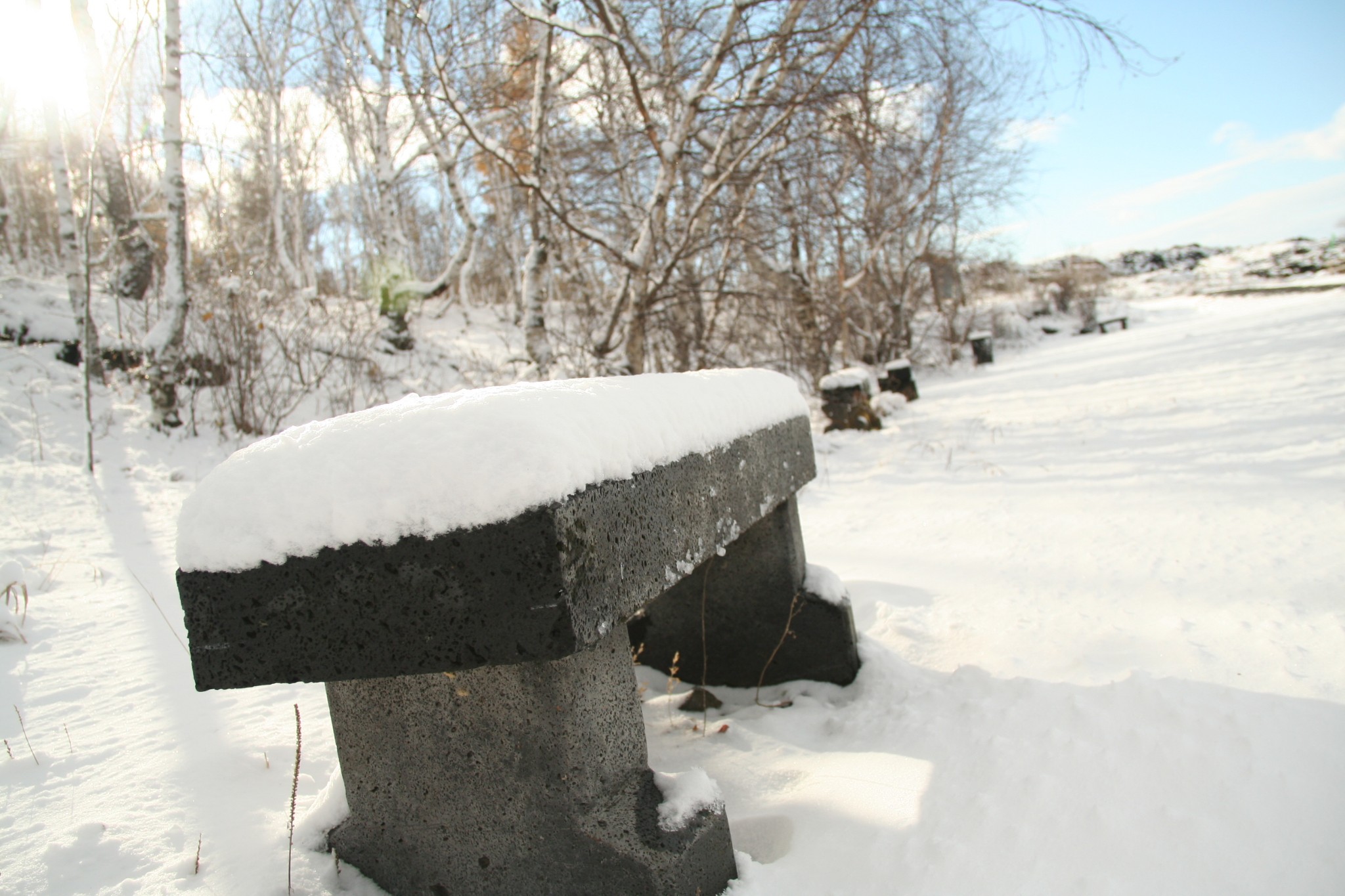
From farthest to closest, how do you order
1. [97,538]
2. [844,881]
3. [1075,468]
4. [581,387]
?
[1075,468] → [97,538] → [844,881] → [581,387]

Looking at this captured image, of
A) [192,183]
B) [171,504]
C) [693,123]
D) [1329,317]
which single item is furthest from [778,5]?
[192,183]

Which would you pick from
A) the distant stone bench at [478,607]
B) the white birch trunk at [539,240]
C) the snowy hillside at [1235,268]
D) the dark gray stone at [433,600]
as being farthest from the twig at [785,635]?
the snowy hillside at [1235,268]

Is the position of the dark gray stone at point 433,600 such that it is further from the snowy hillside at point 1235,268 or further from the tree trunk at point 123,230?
the snowy hillside at point 1235,268

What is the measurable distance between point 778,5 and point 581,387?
5134 millimetres

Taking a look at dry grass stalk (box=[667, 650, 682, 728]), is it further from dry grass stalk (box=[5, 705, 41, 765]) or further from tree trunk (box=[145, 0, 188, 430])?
tree trunk (box=[145, 0, 188, 430])

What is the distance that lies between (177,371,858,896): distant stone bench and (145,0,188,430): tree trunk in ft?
16.5

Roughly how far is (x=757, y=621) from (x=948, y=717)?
0.61 metres

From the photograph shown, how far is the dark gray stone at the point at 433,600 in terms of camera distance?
2.99 feet

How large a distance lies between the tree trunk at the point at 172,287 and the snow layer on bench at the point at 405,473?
506 centimetres

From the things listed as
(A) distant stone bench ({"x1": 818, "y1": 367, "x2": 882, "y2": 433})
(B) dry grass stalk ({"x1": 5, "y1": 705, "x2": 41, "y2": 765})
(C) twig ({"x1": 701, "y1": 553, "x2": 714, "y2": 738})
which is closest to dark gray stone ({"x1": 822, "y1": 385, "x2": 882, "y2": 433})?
(A) distant stone bench ({"x1": 818, "y1": 367, "x2": 882, "y2": 433})

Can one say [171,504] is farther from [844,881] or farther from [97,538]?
[844,881]

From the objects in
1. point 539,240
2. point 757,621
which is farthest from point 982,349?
point 757,621

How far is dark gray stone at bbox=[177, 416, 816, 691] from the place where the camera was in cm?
91

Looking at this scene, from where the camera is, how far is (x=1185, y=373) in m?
7.24
